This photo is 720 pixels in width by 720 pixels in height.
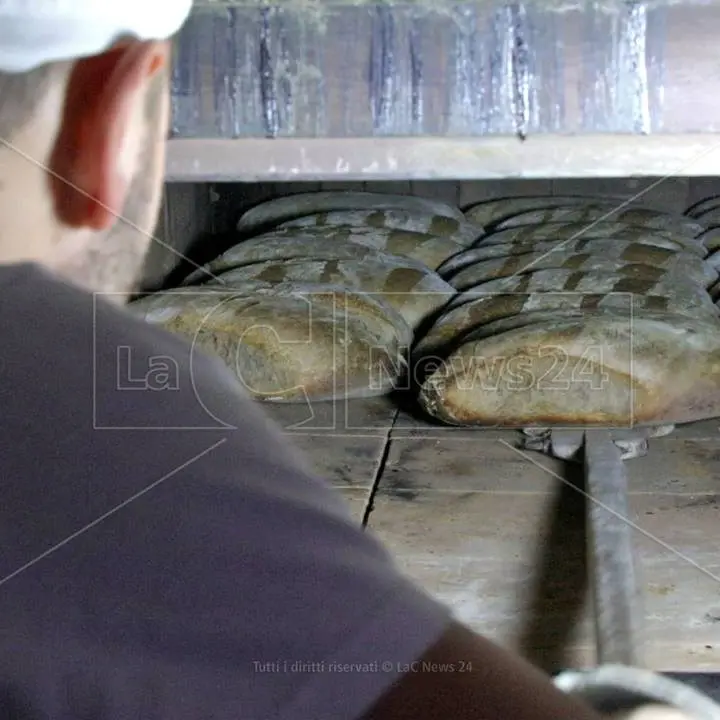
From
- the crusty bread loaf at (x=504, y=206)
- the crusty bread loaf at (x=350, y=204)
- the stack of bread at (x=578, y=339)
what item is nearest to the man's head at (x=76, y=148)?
the stack of bread at (x=578, y=339)

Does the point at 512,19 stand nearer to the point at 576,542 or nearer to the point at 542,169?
the point at 542,169

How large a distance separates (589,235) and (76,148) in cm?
127

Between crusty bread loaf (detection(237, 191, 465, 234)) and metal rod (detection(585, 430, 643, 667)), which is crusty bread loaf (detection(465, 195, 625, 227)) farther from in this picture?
metal rod (detection(585, 430, 643, 667))

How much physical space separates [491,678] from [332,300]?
18.0 inches

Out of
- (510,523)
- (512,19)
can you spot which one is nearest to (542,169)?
(512,19)

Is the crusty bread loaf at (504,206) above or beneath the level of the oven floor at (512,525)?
above

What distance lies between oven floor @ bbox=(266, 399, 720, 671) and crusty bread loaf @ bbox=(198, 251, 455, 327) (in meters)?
0.15

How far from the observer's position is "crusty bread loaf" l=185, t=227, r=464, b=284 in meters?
1.05

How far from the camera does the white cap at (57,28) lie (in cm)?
45

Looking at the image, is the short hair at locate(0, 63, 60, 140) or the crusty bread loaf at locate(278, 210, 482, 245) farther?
the crusty bread loaf at locate(278, 210, 482, 245)

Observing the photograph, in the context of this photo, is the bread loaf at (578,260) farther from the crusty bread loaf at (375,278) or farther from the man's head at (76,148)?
the man's head at (76,148)

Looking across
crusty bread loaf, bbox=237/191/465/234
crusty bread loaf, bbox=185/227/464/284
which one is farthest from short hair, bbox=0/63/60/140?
crusty bread loaf, bbox=237/191/465/234

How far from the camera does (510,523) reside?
76 centimetres

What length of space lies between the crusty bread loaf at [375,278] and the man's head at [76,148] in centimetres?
28
